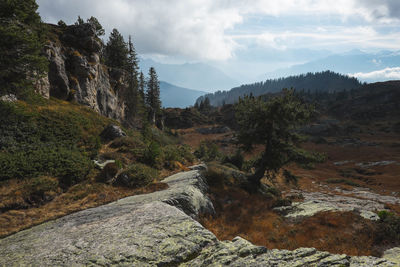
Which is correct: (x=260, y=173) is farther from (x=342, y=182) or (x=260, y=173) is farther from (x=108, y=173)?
(x=342, y=182)

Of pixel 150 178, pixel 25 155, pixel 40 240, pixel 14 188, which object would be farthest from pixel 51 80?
pixel 40 240

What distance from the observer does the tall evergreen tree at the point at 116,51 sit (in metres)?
53.7

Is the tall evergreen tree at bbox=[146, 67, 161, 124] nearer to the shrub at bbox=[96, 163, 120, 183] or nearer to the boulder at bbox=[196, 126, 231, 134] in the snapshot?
the boulder at bbox=[196, 126, 231, 134]

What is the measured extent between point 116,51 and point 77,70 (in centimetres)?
2545

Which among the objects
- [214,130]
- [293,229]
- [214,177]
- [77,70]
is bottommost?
[293,229]

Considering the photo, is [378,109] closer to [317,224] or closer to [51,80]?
[317,224]

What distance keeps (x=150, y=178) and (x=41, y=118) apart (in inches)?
545

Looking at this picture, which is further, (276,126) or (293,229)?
(276,126)

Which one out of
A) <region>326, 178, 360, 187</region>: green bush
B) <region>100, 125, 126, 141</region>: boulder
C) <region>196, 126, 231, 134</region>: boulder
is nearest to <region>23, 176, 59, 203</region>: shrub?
<region>100, 125, 126, 141</region>: boulder

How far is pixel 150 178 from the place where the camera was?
46.8 feet

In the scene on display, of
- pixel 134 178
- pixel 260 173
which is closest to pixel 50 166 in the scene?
pixel 134 178

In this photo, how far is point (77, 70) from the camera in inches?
1293

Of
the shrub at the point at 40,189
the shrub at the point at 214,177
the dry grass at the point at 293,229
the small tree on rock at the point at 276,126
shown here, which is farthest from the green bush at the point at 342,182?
the shrub at the point at 40,189

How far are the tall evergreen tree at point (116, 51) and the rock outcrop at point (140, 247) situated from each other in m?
56.0
